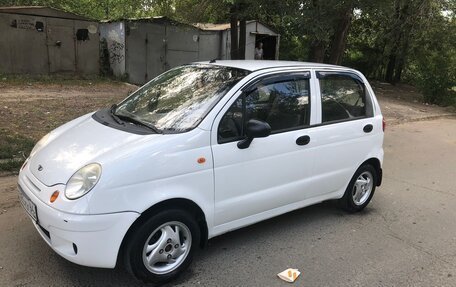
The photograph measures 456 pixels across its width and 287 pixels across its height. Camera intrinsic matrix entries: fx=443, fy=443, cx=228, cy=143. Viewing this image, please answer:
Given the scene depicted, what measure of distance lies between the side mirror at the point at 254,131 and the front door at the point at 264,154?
52mm

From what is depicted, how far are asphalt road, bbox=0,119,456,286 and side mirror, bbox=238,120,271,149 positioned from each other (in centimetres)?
107

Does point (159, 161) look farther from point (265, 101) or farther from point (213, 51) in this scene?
point (213, 51)

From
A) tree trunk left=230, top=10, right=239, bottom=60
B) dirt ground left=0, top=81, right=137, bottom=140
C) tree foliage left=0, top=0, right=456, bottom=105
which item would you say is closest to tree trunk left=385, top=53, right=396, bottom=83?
tree foliage left=0, top=0, right=456, bottom=105

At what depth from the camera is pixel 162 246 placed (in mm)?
3455

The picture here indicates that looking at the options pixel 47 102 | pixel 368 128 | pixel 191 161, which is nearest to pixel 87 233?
pixel 191 161

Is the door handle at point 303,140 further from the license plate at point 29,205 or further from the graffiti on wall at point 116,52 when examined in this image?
the graffiti on wall at point 116,52

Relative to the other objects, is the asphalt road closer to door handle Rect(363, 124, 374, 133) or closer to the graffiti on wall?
door handle Rect(363, 124, 374, 133)

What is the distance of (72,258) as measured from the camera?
10.5 ft

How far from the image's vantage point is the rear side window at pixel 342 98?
4684mm

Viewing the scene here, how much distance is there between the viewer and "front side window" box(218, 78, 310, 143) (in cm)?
384

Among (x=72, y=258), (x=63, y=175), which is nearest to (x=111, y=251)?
(x=72, y=258)

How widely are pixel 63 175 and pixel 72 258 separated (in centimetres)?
60

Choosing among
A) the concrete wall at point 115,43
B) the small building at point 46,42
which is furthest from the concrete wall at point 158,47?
the small building at point 46,42

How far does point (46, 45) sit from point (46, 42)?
0.34 feet
